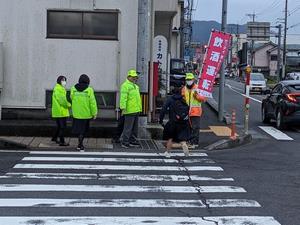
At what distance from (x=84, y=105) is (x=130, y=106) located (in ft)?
3.91

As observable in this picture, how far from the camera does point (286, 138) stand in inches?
696

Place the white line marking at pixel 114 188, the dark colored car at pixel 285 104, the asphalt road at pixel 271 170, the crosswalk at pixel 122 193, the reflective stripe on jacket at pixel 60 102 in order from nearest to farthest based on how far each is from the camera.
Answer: the crosswalk at pixel 122 193, the asphalt road at pixel 271 170, the white line marking at pixel 114 188, the reflective stripe on jacket at pixel 60 102, the dark colored car at pixel 285 104

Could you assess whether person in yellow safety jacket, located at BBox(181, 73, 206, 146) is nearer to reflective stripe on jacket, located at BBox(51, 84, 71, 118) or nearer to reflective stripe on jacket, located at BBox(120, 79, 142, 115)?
reflective stripe on jacket, located at BBox(120, 79, 142, 115)

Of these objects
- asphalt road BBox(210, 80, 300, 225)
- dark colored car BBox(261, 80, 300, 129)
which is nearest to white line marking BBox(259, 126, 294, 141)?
asphalt road BBox(210, 80, 300, 225)

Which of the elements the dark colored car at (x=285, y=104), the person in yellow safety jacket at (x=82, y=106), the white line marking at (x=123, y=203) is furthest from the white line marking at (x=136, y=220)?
the dark colored car at (x=285, y=104)

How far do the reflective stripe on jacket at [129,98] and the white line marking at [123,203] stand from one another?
5.93m

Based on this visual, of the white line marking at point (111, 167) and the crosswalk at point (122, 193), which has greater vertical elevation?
the crosswalk at point (122, 193)

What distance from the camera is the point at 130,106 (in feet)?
47.1

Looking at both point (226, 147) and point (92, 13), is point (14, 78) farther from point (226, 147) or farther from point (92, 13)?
point (226, 147)

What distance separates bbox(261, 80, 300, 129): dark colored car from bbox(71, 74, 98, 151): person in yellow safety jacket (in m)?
8.06

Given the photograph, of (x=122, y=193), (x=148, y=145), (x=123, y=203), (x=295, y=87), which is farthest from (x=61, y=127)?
(x=295, y=87)

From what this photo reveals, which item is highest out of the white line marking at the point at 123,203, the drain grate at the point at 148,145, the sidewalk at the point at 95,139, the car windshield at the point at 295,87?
the car windshield at the point at 295,87

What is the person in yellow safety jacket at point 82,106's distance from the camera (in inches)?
544

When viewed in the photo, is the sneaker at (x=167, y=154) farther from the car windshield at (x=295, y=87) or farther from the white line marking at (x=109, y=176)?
the car windshield at (x=295, y=87)
